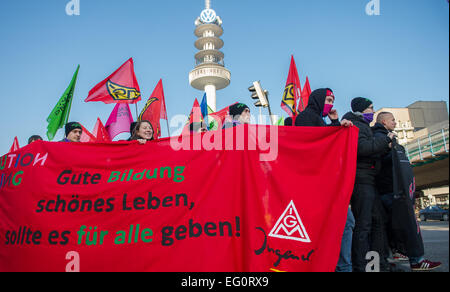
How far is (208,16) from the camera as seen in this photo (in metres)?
67.3

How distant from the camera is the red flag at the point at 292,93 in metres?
8.88

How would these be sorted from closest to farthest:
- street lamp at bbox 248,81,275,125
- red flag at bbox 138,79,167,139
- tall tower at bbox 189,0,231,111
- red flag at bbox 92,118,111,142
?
red flag at bbox 138,79,167,139, red flag at bbox 92,118,111,142, street lamp at bbox 248,81,275,125, tall tower at bbox 189,0,231,111

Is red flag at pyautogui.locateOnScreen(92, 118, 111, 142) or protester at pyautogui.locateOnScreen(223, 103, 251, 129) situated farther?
red flag at pyautogui.locateOnScreen(92, 118, 111, 142)

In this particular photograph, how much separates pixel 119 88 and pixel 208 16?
63872mm

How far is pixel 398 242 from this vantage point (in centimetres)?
433

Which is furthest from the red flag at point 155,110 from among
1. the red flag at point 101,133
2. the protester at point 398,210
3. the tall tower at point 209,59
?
the tall tower at point 209,59

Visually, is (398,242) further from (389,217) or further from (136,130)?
(136,130)

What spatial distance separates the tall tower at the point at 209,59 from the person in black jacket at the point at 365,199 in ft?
193

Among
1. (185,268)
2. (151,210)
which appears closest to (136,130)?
(151,210)

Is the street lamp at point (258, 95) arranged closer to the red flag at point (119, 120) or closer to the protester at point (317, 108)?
the red flag at point (119, 120)

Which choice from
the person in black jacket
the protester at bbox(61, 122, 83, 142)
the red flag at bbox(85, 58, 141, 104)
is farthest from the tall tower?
the person in black jacket

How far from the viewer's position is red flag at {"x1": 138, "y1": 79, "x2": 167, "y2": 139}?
874cm

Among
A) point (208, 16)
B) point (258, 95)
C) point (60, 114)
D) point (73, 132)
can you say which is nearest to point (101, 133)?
point (60, 114)

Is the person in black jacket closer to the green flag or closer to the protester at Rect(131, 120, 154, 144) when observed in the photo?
the protester at Rect(131, 120, 154, 144)
